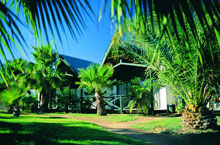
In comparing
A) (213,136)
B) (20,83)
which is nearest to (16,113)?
(20,83)

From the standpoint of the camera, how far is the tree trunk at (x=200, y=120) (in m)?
5.93

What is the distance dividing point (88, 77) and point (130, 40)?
18.7 ft

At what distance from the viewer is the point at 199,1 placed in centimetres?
109

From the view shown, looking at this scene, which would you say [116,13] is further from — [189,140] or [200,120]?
[200,120]

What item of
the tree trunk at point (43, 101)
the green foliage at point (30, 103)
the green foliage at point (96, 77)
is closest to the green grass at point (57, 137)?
the green foliage at point (96, 77)

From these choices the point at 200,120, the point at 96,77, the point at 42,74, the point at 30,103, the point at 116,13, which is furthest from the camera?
the point at 30,103

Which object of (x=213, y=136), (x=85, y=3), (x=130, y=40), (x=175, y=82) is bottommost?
(x=213, y=136)

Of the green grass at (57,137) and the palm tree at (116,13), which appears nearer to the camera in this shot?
the palm tree at (116,13)

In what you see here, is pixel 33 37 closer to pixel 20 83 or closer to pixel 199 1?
pixel 199 1

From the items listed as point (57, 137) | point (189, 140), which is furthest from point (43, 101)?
point (189, 140)

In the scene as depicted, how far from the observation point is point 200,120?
598 centimetres

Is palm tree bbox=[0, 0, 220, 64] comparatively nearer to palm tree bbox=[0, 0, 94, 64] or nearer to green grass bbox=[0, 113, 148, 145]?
palm tree bbox=[0, 0, 94, 64]

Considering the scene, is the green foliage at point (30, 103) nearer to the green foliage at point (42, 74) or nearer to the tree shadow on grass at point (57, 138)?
the green foliage at point (42, 74)

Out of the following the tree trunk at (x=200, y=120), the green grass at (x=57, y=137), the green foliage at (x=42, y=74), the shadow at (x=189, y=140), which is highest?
the green foliage at (x=42, y=74)
